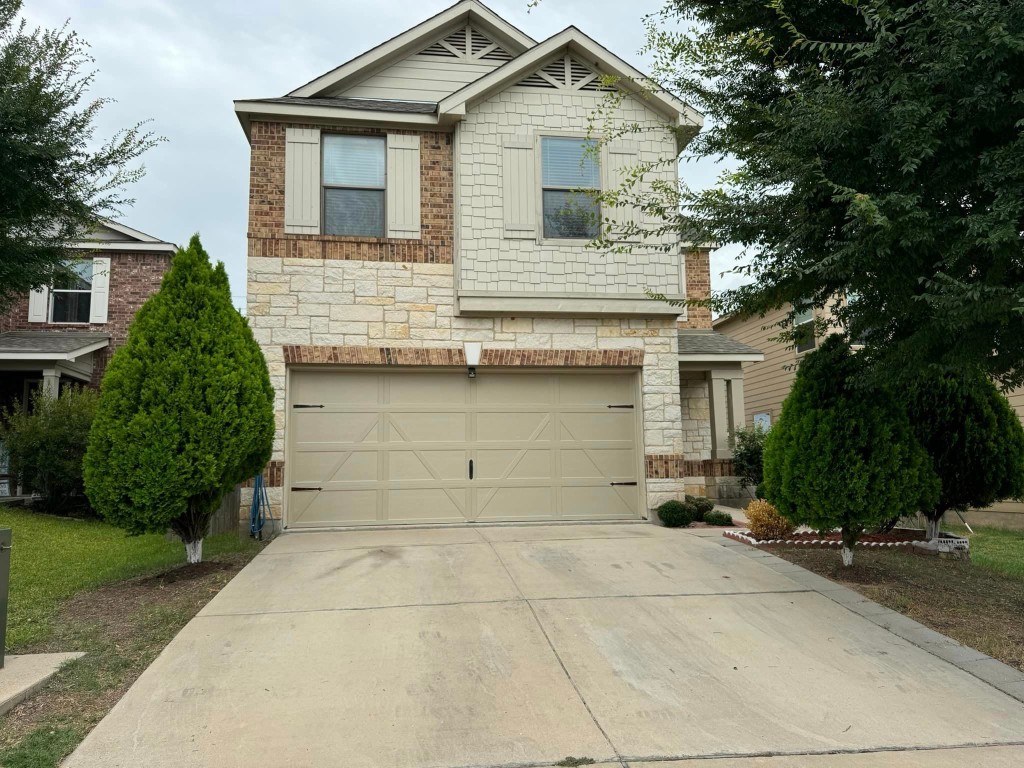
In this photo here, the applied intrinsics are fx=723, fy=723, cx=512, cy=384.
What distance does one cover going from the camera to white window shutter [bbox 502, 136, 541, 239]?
977cm

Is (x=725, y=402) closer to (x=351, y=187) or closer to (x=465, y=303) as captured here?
(x=465, y=303)

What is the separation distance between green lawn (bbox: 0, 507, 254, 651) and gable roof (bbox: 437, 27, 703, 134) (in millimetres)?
6352

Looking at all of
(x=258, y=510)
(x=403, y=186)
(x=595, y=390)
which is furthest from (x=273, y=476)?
(x=595, y=390)

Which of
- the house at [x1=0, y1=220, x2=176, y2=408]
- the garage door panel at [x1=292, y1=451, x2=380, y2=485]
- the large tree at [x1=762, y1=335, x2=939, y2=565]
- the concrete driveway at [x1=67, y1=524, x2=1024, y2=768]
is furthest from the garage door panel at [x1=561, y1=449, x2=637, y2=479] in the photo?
the house at [x1=0, y1=220, x2=176, y2=408]

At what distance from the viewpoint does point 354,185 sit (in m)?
9.80

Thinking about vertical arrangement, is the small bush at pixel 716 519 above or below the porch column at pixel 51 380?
below

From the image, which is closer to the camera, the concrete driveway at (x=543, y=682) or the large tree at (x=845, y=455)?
the concrete driveway at (x=543, y=682)

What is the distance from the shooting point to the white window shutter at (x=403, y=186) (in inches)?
384

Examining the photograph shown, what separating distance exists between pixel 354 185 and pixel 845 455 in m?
6.97

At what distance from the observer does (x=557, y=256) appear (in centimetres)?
981

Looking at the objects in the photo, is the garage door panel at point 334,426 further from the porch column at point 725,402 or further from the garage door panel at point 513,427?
the porch column at point 725,402

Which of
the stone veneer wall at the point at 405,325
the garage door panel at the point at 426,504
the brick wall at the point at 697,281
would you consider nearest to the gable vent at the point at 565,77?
the stone veneer wall at the point at 405,325

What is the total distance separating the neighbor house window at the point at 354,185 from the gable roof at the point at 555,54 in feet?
3.73

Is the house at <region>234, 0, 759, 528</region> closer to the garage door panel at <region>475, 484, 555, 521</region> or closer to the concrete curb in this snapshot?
the garage door panel at <region>475, 484, 555, 521</region>
